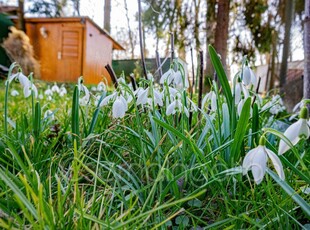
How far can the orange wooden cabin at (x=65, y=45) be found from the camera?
34.2 feet

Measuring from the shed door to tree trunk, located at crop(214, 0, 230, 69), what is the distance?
7.11 metres

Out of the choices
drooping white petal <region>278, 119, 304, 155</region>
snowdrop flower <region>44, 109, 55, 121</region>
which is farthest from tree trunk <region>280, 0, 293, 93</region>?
drooping white petal <region>278, 119, 304, 155</region>

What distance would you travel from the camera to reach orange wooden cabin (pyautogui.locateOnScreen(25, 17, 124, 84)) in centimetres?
1041

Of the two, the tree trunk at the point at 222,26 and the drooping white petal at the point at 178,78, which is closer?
the drooping white petal at the point at 178,78

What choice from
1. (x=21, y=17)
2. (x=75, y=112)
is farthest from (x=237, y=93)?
(x=21, y=17)

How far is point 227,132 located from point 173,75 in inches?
10.9

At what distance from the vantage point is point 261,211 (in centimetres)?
82

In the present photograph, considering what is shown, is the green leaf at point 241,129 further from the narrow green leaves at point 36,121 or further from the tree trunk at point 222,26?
the tree trunk at point 222,26

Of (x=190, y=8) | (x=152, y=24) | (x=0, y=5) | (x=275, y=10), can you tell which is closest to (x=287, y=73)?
(x=275, y=10)

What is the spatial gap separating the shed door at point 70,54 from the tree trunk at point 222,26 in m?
7.11

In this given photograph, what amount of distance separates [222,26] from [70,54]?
24.7 feet

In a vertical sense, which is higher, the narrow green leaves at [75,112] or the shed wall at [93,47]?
the shed wall at [93,47]

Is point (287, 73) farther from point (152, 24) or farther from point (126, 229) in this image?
point (126, 229)

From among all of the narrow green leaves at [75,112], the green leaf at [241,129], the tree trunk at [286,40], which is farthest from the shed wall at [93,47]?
the green leaf at [241,129]
